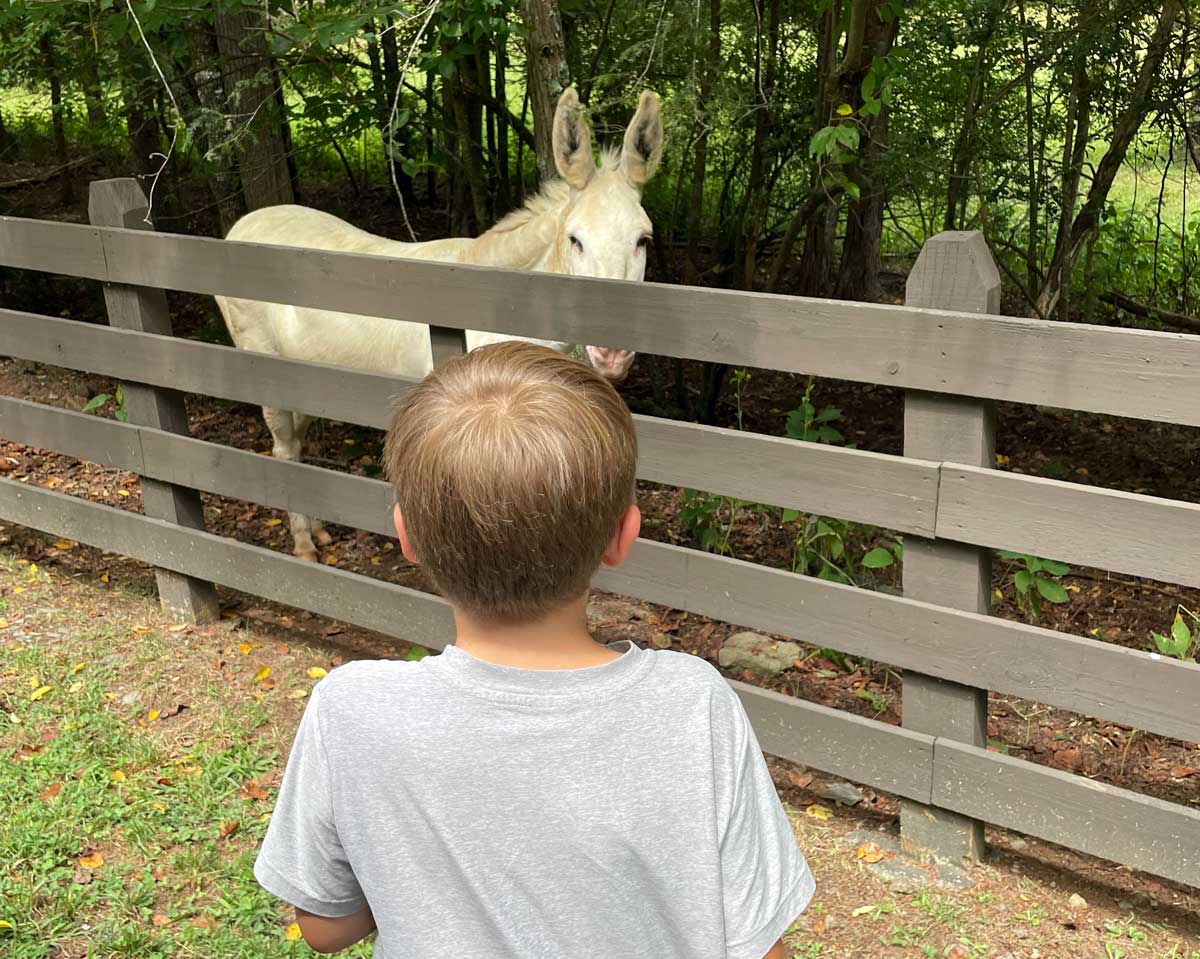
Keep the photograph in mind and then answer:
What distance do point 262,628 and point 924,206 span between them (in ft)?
16.0

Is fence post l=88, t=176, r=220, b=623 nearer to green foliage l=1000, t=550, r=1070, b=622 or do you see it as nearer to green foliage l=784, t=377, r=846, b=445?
green foliage l=784, t=377, r=846, b=445

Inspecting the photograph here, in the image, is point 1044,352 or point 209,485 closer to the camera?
point 1044,352

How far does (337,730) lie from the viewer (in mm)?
1246

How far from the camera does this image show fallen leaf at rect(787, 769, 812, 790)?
376 centimetres

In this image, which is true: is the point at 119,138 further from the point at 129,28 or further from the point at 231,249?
the point at 231,249

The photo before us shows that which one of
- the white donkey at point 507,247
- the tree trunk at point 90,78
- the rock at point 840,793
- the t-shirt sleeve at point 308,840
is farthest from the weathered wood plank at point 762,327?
the tree trunk at point 90,78

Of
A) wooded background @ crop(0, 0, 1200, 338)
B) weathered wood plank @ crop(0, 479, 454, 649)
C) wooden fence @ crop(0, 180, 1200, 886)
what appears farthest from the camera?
wooded background @ crop(0, 0, 1200, 338)

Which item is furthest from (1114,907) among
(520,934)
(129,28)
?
(129,28)

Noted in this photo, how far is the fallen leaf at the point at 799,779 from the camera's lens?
3.76 meters

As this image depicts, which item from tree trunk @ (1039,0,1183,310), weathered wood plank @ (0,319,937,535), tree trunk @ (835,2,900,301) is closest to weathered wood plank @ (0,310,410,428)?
weathered wood plank @ (0,319,937,535)

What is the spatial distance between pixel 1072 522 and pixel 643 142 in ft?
8.31

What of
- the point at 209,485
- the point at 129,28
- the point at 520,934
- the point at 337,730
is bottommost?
the point at 209,485

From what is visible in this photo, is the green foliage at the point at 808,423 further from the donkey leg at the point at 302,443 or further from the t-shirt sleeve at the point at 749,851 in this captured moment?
the t-shirt sleeve at the point at 749,851

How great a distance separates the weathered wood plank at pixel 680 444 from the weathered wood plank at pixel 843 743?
0.60 metres
